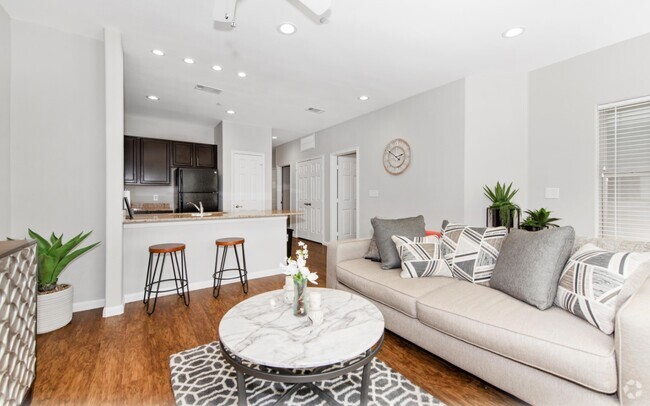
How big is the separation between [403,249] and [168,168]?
15.0 feet

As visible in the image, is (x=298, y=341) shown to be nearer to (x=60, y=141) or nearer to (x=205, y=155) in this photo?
(x=60, y=141)

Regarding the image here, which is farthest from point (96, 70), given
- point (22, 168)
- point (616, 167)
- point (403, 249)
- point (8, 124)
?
point (616, 167)

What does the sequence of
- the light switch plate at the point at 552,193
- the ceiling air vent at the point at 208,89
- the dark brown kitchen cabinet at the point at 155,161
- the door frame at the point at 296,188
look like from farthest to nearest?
the door frame at the point at 296,188 < the dark brown kitchen cabinet at the point at 155,161 < the ceiling air vent at the point at 208,89 < the light switch plate at the point at 552,193

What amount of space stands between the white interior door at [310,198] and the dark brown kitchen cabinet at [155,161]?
2925mm

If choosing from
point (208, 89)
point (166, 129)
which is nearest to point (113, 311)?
point (208, 89)

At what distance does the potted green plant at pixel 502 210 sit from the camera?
10.4 ft

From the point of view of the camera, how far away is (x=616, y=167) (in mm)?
2906

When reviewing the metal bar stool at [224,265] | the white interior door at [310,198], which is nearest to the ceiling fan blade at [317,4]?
the metal bar stool at [224,265]

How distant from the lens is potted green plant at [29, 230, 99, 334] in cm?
233

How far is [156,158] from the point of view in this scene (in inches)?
199

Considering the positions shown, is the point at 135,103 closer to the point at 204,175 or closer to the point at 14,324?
the point at 204,175

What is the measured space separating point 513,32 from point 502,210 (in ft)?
5.77

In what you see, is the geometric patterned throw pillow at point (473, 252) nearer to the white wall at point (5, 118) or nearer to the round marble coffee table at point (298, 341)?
the round marble coffee table at point (298, 341)

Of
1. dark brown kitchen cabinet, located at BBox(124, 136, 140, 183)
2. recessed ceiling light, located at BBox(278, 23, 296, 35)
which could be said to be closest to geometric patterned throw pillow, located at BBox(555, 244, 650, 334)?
recessed ceiling light, located at BBox(278, 23, 296, 35)
